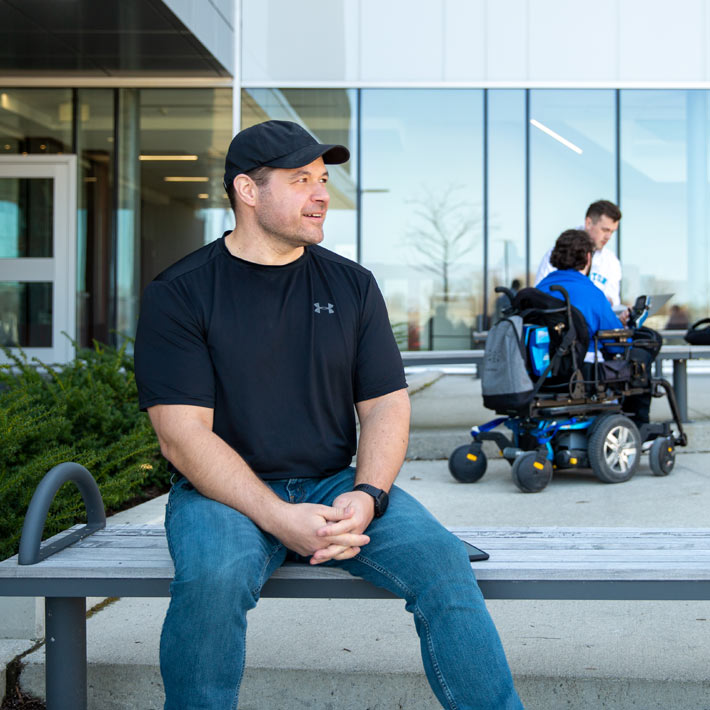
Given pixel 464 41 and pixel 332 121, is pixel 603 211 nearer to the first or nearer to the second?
pixel 464 41

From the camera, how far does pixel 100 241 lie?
Answer: 48.0 feet

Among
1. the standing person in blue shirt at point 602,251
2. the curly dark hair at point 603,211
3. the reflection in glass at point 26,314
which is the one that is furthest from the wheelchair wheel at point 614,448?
the reflection in glass at point 26,314

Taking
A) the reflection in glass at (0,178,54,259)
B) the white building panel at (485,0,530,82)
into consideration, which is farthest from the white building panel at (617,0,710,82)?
the reflection in glass at (0,178,54,259)

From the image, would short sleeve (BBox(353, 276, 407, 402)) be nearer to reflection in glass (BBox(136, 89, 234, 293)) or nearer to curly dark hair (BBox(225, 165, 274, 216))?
curly dark hair (BBox(225, 165, 274, 216))

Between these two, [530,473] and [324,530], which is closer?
[324,530]

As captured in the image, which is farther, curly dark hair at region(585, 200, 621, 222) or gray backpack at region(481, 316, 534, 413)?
curly dark hair at region(585, 200, 621, 222)

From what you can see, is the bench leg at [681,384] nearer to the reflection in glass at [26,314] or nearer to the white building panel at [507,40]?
the white building panel at [507,40]

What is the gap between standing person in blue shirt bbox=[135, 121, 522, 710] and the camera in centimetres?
225

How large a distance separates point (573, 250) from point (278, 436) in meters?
3.94

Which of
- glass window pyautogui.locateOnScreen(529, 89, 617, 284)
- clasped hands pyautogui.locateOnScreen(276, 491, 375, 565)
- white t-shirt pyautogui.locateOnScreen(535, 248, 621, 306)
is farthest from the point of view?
glass window pyautogui.locateOnScreen(529, 89, 617, 284)

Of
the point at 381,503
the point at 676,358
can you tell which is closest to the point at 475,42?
the point at 676,358

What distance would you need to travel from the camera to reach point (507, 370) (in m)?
5.88

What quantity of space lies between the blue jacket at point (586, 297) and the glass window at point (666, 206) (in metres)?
9.02

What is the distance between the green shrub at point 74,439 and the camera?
4.02 meters
